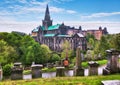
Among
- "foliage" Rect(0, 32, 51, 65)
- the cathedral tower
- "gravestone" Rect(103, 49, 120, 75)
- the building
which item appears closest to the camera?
"gravestone" Rect(103, 49, 120, 75)

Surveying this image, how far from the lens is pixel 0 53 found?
39875mm

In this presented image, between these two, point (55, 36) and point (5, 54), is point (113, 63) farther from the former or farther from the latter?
point (55, 36)

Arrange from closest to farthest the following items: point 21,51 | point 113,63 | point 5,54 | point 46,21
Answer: point 113,63 → point 5,54 → point 21,51 → point 46,21

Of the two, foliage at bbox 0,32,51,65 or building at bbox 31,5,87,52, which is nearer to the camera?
foliage at bbox 0,32,51,65

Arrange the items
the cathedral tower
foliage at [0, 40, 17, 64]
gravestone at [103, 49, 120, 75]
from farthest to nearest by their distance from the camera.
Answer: the cathedral tower
foliage at [0, 40, 17, 64]
gravestone at [103, 49, 120, 75]

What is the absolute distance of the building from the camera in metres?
85.9

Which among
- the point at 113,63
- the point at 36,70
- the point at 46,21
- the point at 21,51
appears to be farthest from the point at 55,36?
the point at 113,63

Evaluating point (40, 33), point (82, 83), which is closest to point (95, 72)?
point (82, 83)

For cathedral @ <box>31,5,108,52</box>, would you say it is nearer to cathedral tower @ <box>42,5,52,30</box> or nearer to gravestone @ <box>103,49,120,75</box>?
cathedral tower @ <box>42,5,52,30</box>

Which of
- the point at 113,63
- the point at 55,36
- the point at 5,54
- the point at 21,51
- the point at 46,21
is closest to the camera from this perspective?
the point at 113,63

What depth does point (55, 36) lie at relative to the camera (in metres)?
95.4

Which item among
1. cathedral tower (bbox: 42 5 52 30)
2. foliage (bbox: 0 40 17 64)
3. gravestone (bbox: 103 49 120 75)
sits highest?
cathedral tower (bbox: 42 5 52 30)

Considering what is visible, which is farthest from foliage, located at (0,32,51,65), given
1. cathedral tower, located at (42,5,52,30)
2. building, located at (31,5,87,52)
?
cathedral tower, located at (42,5,52,30)

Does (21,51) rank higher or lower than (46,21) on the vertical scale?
lower
